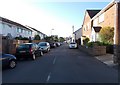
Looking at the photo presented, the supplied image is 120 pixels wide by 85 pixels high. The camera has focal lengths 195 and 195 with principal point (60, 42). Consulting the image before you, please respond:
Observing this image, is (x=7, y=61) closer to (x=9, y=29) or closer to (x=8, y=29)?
(x=8, y=29)

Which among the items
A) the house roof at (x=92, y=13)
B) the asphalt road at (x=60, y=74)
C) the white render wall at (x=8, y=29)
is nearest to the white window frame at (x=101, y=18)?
the house roof at (x=92, y=13)

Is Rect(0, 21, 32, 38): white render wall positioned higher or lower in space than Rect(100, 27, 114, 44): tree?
higher

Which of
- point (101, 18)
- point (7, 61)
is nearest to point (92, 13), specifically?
point (101, 18)

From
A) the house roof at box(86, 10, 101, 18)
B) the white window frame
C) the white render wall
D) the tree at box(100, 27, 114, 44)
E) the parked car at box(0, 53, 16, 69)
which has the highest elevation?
the house roof at box(86, 10, 101, 18)

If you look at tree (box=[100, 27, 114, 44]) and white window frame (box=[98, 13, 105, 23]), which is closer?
tree (box=[100, 27, 114, 44])

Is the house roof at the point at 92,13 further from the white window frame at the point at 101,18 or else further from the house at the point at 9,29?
the house at the point at 9,29

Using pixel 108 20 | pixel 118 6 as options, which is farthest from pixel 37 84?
pixel 108 20

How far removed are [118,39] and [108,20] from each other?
14.4 metres

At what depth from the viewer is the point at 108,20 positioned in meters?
28.3

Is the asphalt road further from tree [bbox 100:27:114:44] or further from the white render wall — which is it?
the white render wall

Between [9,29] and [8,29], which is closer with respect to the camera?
[8,29]

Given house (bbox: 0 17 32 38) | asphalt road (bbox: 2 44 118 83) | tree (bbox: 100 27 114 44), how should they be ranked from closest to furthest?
asphalt road (bbox: 2 44 118 83)
tree (bbox: 100 27 114 44)
house (bbox: 0 17 32 38)

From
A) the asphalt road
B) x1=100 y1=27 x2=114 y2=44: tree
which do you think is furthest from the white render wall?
the asphalt road

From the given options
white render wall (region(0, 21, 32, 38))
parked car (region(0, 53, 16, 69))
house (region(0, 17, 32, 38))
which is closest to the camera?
parked car (region(0, 53, 16, 69))
